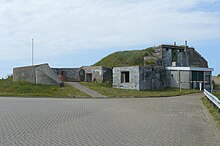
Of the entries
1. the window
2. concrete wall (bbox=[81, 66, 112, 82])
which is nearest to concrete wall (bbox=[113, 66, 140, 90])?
the window

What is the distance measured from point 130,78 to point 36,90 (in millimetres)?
11408

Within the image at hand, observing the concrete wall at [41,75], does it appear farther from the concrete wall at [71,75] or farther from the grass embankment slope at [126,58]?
the grass embankment slope at [126,58]

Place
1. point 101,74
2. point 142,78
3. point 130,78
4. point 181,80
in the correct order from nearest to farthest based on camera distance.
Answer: point 142,78
point 130,78
point 181,80
point 101,74

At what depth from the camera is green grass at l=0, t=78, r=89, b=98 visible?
34.9 metres

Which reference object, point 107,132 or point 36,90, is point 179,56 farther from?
point 107,132

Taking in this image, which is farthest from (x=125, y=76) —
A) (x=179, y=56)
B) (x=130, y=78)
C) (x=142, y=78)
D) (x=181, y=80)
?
(x=179, y=56)

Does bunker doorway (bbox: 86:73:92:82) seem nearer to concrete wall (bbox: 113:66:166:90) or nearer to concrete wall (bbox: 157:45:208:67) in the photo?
concrete wall (bbox: 113:66:166:90)

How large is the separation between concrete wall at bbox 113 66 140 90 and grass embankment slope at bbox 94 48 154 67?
9.97 meters

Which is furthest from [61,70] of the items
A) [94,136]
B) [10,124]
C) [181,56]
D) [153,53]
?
[94,136]

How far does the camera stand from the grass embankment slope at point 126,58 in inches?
2244

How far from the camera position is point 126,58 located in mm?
60656

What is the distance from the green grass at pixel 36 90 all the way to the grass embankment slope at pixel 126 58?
60.9ft

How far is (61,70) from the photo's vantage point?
50.0 meters

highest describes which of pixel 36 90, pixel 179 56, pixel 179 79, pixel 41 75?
pixel 179 56
